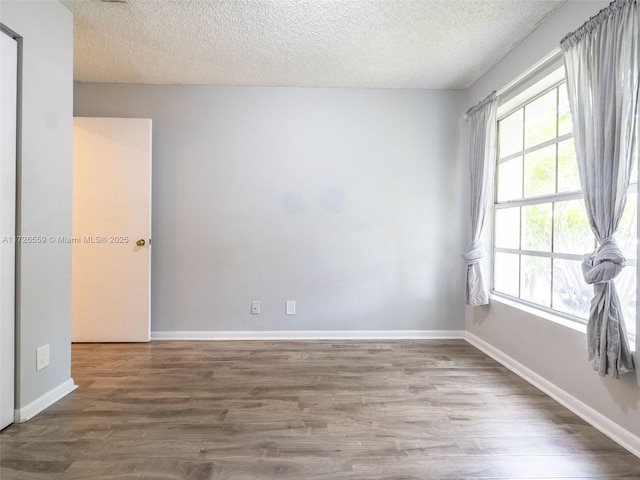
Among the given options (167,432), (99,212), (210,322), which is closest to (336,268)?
(210,322)

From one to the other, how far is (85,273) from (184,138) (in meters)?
1.61

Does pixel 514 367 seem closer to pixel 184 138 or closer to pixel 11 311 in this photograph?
pixel 11 311

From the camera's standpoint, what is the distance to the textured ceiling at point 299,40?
210 cm

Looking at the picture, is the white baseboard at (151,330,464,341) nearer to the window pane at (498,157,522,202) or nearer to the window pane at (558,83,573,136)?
the window pane at (498,157,522,202)

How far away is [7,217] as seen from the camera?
172 centimetres

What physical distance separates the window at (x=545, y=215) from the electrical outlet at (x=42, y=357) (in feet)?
11.0

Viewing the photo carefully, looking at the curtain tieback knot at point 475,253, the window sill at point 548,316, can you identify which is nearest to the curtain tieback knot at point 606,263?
the window sill at point 548,316

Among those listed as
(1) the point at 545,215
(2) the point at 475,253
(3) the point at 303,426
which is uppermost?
(1) the point at 545,215

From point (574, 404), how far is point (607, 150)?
1491 millimetres

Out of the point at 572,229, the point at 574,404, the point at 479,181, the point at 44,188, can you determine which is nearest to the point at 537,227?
the point at 572,229

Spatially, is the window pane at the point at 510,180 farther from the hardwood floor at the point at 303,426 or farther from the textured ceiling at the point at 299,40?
the hardwood floor at the point at 303,426

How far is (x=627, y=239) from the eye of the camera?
68.1 inches

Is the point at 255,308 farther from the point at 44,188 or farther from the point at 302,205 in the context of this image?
the point at 44,188

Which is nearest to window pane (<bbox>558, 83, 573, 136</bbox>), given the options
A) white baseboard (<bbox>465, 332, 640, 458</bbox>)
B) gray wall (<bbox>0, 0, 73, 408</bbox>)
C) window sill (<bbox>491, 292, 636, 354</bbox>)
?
window sill (<bbox>491, 292, 636, 354</bbox>)
